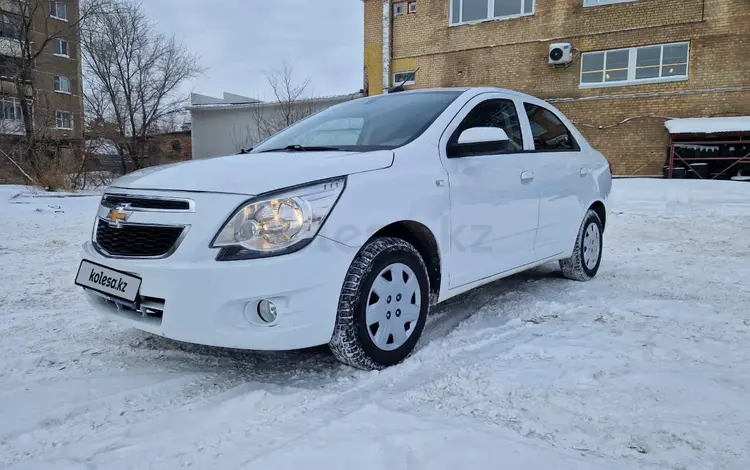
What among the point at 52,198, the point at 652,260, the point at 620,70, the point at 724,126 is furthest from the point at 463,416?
the point at 620,70

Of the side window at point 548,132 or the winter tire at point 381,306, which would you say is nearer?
the winter tire at point 381,306

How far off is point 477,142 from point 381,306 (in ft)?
3.81

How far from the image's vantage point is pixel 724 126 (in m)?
14.6

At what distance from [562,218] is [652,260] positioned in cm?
198

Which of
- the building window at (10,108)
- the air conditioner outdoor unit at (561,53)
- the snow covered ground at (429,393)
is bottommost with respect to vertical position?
the snow covered ground at (429,393)

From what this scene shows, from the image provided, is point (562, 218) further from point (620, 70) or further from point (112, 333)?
point (620, 70)

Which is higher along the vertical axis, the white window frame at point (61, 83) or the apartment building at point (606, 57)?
the white window frame at point (61, 83)

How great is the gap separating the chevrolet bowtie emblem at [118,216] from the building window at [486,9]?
18.3 metres

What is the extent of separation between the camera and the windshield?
3087 mm

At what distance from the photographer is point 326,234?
233cm

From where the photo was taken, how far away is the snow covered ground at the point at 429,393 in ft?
6.23

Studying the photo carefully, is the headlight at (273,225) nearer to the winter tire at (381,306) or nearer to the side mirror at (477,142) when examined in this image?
the winter tire at (381,306)

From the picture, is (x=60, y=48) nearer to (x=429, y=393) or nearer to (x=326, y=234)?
(x=326, y=234)

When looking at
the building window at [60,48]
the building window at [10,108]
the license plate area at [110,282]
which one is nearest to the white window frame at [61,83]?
the building window at [60,48]
